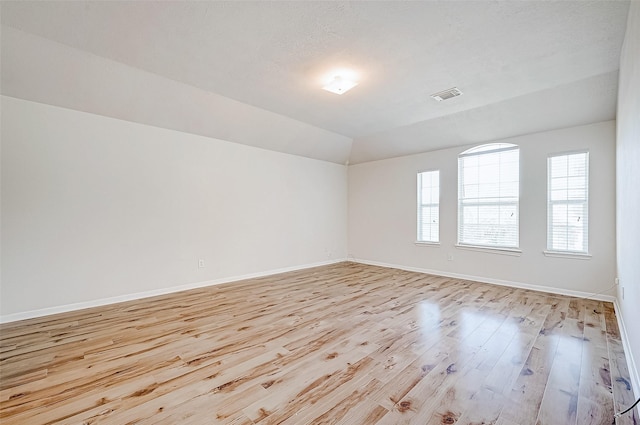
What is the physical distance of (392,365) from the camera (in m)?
2.22

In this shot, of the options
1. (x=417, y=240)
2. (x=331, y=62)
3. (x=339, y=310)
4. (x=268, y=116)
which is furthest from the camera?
(x=417, y=240)

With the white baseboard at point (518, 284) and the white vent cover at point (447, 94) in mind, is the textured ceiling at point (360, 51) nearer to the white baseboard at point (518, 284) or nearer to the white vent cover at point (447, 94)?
the white vent cover at point (447, 94)

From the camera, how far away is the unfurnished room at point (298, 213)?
1.96 metres

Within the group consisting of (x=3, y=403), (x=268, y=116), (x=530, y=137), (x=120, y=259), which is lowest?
(x=3, y=403)

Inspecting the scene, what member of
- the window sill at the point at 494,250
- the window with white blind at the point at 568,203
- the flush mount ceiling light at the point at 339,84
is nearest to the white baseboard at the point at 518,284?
the window sill at the point at 494,250

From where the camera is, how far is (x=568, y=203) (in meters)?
4.23

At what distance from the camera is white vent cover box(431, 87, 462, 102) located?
365 cm

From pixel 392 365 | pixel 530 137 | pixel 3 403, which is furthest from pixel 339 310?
pixel 530 137

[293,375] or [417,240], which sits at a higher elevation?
[417,240]

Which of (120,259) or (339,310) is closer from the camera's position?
(339,310)

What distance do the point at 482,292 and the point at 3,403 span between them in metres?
5.21

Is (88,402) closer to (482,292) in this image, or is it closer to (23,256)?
(23,256)

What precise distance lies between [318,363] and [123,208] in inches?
136

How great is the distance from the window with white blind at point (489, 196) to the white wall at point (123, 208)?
3.52 metres
